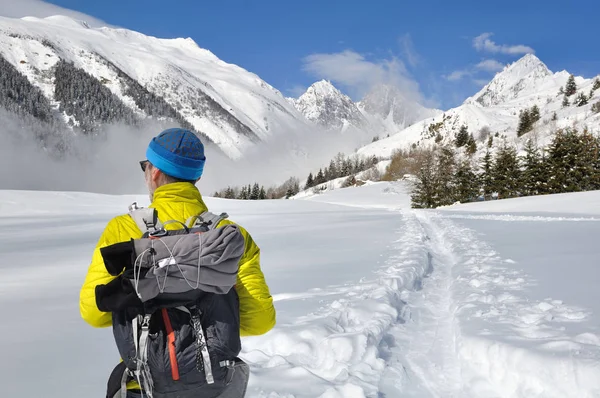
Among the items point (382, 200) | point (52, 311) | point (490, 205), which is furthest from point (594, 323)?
point (382, 200)

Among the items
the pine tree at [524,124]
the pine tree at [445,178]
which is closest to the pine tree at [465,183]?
the pine tree at [445,178]

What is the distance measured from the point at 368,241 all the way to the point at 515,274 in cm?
635

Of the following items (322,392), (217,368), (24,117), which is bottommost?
(322,392)

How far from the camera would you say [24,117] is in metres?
174

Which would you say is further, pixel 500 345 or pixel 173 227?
pixel 500 345

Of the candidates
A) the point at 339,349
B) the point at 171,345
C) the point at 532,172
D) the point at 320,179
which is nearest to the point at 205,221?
the point at 171,345

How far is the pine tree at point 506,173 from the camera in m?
48.6

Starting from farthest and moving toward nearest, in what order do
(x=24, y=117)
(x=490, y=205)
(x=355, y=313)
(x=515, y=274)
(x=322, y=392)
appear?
(x=24, y=117) → (x=490, y=205) → (x=515, y=274) → (x=355, y=313) → (x=322, y=392)

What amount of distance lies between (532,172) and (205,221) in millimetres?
52483

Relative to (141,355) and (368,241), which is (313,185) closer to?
(368,241)

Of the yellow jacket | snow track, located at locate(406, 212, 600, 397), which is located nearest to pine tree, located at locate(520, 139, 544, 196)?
snow track, located at locate(406, 212, 600, 397)

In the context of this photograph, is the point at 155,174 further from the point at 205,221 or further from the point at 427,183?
the point at 427,183

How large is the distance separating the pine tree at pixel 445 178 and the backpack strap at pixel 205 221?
55060 mm

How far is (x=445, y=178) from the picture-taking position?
175ft
